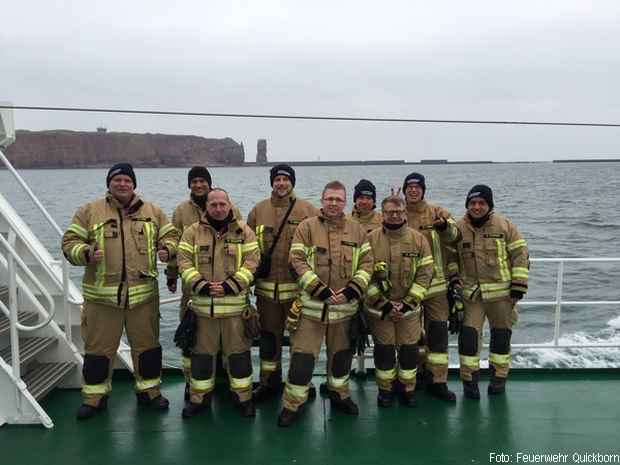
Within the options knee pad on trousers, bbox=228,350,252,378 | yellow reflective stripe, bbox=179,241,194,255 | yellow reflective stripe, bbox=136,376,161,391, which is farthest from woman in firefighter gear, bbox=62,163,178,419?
knee pad on trousers, bbox=228,350,252,378

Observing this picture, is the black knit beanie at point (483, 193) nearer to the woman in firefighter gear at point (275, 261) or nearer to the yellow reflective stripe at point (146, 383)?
the woman in firefighter gear at point (275, 261)

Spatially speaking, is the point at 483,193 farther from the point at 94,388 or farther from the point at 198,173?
the point at 94,388

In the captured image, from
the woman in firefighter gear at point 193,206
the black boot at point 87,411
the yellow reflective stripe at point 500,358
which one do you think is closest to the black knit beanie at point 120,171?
the woman in firefighter gear at point 193,206

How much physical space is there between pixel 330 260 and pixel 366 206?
2.34 ft

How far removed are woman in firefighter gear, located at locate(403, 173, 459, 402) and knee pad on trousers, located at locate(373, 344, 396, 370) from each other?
401 millimetres

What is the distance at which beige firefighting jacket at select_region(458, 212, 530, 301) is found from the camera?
13.6ft

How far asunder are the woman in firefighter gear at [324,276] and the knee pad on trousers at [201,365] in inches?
23.1

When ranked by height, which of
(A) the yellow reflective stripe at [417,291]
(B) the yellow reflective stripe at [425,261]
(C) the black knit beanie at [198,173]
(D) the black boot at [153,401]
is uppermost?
(C) the black knit beanie at [198,173]

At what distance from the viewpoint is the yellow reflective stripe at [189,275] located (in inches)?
142

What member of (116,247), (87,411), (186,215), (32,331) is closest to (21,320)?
(32,331)

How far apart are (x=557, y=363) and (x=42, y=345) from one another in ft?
21.7

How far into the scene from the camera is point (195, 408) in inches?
154

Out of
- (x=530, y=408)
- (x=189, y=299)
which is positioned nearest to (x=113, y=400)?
(x=189, y=299)

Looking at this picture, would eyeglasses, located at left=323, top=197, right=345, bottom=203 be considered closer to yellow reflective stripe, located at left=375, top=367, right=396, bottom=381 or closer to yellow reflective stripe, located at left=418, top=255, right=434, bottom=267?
yellow reflective stripe, located at left=418, top=255, right=434, bottom=267
